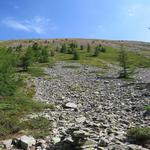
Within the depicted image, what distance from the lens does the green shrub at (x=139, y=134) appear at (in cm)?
1802

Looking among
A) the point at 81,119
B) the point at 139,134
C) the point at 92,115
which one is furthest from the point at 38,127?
the point at 139,134

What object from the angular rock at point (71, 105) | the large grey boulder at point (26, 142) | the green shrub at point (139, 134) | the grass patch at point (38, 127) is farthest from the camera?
the angular rock at point (71, 105)

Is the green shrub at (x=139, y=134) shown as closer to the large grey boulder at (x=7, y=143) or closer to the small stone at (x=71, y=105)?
the large grey boulder at (x=7, y=143)

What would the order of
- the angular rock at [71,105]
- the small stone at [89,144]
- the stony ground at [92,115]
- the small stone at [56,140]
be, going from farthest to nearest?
the angular rock at [71,105] < the small stone at [56,140] < the stony ground at [92,115] < the small stone at [89,144]

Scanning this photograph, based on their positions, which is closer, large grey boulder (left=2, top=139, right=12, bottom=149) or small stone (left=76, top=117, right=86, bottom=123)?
large grey boulder (left=2, top=139, right=12, bottom=149)

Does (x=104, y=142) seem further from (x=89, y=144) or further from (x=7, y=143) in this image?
(x=7, y=143)

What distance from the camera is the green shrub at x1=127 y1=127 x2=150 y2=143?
18.0 meters

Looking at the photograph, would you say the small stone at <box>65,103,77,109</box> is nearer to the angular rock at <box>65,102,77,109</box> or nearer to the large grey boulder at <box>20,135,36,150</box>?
the angular rock at <box>65,102,77,109</box>

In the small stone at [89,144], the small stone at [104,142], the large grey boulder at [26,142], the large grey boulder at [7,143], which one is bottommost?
the large grey boulder at [7,143]

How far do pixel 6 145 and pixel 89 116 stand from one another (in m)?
7.40

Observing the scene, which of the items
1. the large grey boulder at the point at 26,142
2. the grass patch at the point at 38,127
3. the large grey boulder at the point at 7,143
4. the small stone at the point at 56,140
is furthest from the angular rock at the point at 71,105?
the large grey boulder at the point at 7,143

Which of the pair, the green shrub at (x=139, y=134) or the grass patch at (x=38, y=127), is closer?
the green shrub at (x=139, y=134)

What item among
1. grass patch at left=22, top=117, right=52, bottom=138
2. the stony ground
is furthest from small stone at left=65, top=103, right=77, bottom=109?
grass patch at left=22, top=117, right=52, bottom=138

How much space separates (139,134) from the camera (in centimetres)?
1827
